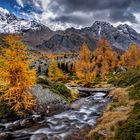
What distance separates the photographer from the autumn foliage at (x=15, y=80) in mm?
41375

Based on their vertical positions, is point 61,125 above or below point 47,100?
below

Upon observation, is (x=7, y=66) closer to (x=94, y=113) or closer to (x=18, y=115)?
(x=18, y=115)

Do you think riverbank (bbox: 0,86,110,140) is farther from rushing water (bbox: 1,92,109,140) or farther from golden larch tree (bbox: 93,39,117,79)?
golden larch tree (bbox: 93,39,117,79)

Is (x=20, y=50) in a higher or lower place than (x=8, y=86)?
higher

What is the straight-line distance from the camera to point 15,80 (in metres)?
42.1

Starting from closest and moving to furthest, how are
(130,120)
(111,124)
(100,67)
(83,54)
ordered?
(130,120) → (111,124) → (83,54) → (100,67)

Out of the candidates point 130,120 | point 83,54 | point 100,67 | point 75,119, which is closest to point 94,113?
point 75,119

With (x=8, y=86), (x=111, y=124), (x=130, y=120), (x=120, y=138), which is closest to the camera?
(x=120, y=138)

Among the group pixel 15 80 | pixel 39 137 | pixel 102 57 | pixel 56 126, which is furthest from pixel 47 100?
pixel 102 57

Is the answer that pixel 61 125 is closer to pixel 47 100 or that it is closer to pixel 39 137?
pixel 39 137

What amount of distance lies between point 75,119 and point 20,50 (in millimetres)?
12925

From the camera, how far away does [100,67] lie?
352ft

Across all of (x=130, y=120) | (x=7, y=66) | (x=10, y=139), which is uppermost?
(x=7, y=66)

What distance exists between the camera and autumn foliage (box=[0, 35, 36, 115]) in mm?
41375
